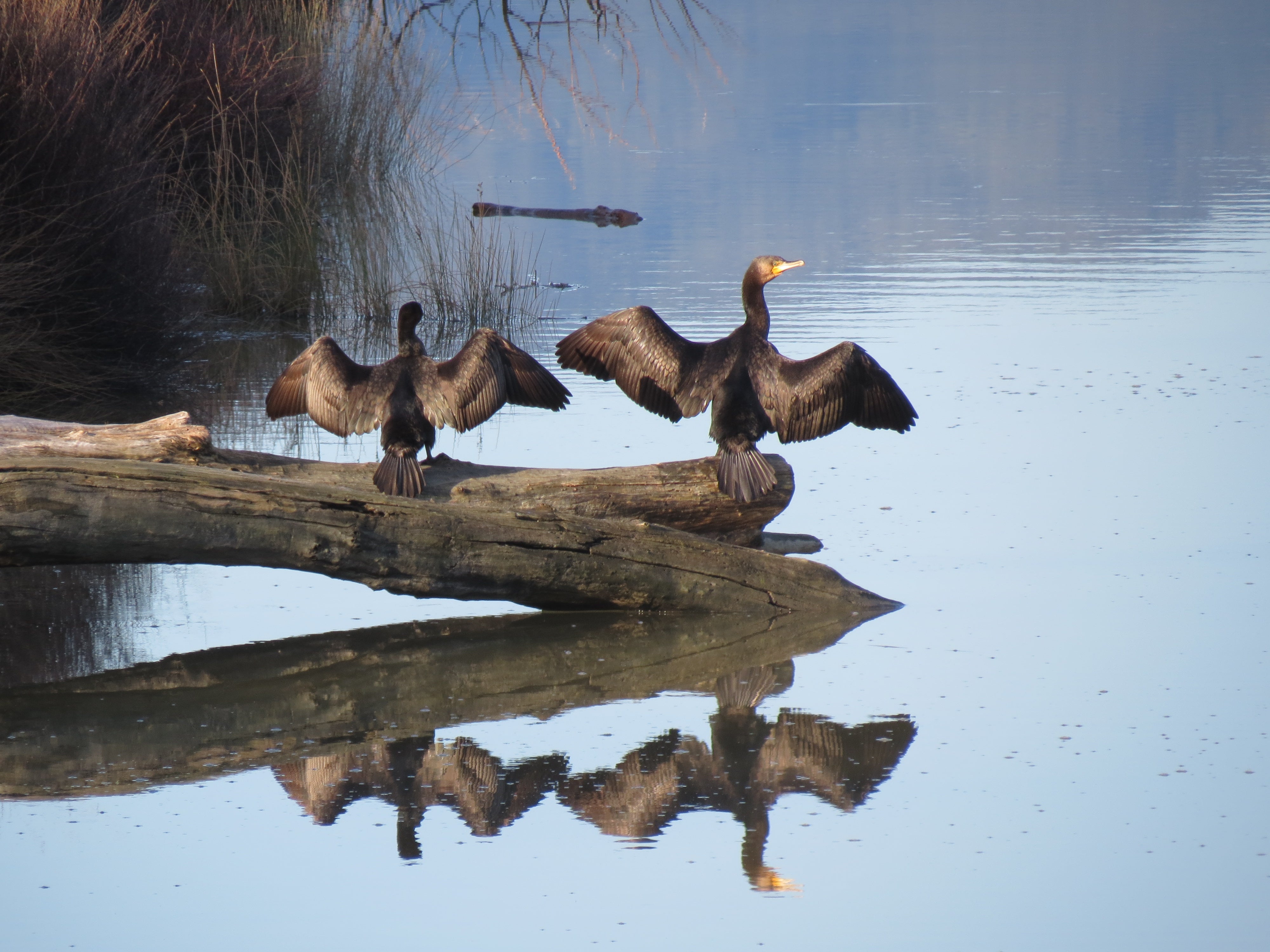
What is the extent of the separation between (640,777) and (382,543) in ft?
4.99

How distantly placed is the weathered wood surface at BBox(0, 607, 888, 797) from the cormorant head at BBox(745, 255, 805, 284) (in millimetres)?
1520

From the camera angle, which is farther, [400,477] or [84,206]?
[84,206]

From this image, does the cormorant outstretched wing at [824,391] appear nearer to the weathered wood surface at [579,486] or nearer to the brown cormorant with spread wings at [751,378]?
the brown cormorant with spread wings at [751,378]

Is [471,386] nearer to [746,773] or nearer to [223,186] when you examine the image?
[746,773]

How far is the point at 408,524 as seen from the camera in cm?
575

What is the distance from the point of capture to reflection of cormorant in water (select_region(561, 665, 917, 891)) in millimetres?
4395

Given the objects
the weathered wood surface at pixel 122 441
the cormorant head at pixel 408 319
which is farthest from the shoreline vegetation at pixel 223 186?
the weathered wood surface at pixel 122 441

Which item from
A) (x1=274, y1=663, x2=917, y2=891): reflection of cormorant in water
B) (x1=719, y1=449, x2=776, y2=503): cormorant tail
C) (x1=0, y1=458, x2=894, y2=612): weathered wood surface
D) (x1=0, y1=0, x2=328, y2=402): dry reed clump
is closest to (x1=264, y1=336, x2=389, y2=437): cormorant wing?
(x1=0, y1=458, x2=894, y2=612): weathered wood surface

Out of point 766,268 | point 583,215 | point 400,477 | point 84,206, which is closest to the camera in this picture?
point 400,477

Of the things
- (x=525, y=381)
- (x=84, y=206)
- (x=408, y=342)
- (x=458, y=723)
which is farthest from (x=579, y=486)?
(x=84, y=206)

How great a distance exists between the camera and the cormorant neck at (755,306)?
6758mm

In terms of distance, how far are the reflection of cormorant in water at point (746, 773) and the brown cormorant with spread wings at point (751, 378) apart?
1.68m

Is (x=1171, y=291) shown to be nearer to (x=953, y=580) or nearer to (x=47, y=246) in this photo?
(x=953, y=580)

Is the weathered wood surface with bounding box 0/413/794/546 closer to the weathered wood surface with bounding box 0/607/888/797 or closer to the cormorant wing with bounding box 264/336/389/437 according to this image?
the cormorant wing with bounding box 264/336/389/437
